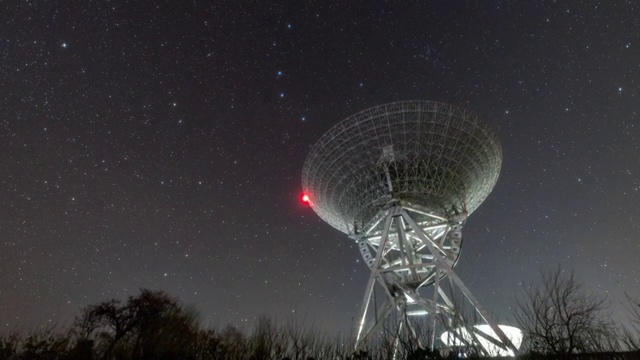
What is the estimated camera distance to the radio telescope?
21.6 metres

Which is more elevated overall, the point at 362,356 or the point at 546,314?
the point at 546,314

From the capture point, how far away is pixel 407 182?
22750mm

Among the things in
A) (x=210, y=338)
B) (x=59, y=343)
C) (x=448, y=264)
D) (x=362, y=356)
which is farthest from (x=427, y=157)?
(x=59, y=343)

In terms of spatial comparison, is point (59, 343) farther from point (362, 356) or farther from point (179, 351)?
point (362, 356)

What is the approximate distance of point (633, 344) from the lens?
1030 centimetres

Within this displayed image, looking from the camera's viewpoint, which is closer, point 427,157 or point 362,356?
point 362,356

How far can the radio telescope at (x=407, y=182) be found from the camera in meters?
21.6

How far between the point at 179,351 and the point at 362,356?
1011 centimetres

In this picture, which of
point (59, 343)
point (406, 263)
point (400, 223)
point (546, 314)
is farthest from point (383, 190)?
point (59, 343)

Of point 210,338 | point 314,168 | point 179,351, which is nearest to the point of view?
point 179,351

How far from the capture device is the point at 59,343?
765 inches

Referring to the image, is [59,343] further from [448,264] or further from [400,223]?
[448,264]

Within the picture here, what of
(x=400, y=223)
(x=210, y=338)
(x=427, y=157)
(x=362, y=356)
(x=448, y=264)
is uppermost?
(x=427, y=157)

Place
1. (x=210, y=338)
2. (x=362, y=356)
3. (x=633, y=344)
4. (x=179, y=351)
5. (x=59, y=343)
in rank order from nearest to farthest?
(x=633, y=344) → (x=362, y=356) → (x=179, y=351) → (x=59, y=343) → (x=210, y=338)
